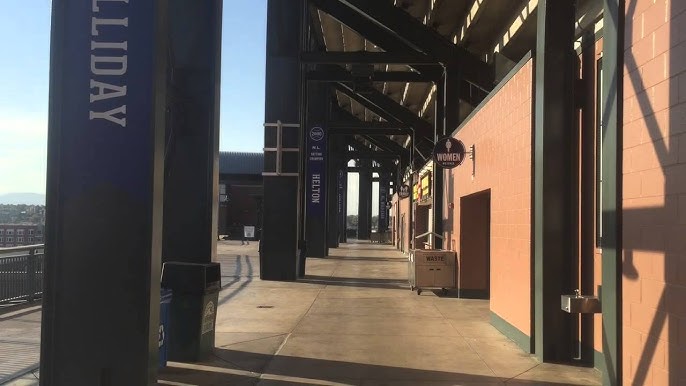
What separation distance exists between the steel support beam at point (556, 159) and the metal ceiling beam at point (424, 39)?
36.7 ft

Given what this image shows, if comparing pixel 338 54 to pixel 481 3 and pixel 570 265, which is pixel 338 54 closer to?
pixel 481 3

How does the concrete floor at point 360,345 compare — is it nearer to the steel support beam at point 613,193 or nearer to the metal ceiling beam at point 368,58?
the steel support beam at point 613,193

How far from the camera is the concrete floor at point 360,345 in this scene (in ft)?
23.7

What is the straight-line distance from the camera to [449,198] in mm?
17000

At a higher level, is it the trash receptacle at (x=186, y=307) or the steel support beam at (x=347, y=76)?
the steel support beam at (x=347, y=76)

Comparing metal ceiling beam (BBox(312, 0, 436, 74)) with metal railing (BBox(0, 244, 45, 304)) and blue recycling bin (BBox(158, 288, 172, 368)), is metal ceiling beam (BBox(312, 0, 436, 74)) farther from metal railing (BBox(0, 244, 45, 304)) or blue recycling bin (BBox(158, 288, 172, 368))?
blue recycling bin (BBox(158, 288, 172, 368))

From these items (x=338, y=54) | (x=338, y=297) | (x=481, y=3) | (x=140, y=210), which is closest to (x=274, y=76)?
(x=338, y=54)

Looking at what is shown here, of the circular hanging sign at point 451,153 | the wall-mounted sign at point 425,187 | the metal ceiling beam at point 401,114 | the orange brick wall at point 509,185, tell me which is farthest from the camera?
the metal ceiling beam at point 401,114

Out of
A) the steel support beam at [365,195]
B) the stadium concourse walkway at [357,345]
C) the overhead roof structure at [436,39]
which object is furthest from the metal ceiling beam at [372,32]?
the steel support beam at [365,195]

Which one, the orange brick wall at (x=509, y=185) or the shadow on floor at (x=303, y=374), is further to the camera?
the orange brick wall at (x=509, y=185)

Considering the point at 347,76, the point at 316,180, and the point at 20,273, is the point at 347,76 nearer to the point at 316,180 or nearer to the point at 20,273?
the point at 316,180

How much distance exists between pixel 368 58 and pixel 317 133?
9.06 metres

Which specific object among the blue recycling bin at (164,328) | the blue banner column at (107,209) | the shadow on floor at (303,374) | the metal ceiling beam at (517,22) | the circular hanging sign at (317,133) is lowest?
the shadow on floor at (303,374)

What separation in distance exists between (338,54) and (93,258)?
1596 centimetres
